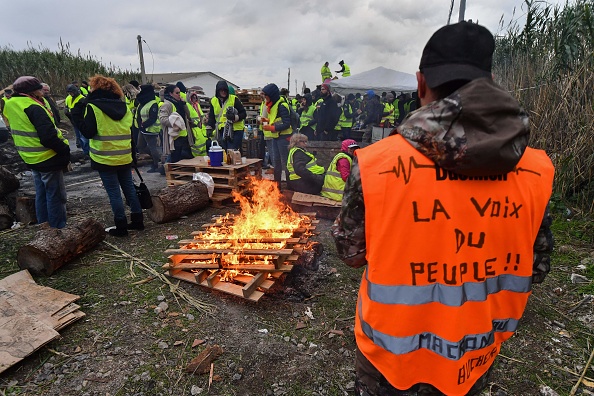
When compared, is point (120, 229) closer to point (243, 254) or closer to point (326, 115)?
point (243, 254)

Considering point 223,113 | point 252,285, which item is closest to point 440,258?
point 252,285

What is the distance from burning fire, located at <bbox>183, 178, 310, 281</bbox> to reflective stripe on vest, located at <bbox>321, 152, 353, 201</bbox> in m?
0.88

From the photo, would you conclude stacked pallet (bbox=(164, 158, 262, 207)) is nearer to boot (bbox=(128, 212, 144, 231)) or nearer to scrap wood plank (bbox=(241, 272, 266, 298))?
boot (bbox=(128, 212, 144, 231))

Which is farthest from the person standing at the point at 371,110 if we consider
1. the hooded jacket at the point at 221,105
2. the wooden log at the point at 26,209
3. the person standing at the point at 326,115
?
the wooden log at the point at 26,209

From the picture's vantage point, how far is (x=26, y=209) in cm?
588

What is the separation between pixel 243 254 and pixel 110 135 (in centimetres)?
283

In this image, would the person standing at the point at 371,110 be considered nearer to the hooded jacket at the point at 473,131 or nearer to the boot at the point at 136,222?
the boot at the point at 136,222

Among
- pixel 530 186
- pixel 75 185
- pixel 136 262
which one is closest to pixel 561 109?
pixel 530 186

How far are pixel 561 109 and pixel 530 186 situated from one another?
6318 mm

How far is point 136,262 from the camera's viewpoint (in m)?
4.55

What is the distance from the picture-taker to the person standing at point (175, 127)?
791cm

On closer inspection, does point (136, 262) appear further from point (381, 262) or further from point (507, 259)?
point (507, 259)

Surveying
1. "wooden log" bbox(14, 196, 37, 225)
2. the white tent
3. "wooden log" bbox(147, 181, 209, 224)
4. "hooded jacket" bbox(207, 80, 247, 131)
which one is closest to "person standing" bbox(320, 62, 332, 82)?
the white tent

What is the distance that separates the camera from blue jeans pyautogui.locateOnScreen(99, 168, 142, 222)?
5145 mm
